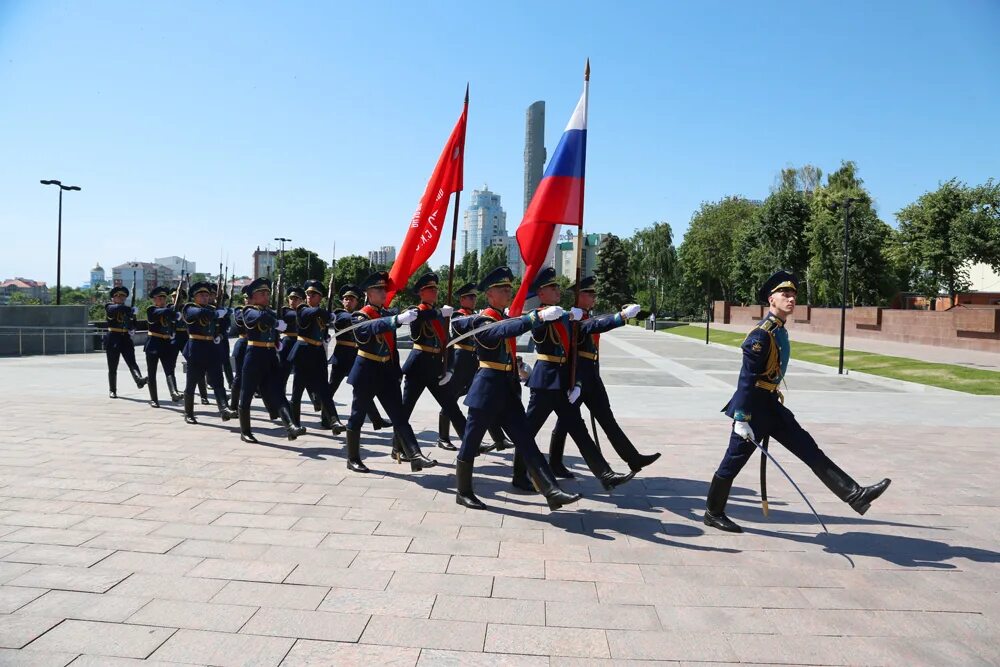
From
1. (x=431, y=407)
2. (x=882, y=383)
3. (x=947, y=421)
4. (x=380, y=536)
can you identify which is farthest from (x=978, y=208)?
(x=380, y=536)

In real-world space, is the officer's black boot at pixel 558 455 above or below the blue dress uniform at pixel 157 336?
below

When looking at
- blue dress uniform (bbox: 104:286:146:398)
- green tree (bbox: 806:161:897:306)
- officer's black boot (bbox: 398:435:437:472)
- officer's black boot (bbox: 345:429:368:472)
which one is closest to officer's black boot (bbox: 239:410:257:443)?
officer's black boot (bbox: 345:429:368:472)

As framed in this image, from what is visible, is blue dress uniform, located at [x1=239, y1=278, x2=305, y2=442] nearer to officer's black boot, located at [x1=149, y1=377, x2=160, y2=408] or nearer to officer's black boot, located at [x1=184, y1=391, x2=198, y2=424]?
officer's black boot, located at [x1=184, y1=391, x2=198, y2=424]

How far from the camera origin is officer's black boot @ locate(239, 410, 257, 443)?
8.55m

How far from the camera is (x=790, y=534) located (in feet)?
17.7

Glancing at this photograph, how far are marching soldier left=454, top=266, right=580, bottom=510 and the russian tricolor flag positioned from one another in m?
0.73

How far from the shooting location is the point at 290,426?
884 centimetres

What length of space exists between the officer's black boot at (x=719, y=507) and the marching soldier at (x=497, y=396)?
3.86 ft

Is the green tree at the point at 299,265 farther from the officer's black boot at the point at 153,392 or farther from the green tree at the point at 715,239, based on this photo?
the officer's black boot at the point at 153,392

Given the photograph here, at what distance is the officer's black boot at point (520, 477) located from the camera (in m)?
6.69

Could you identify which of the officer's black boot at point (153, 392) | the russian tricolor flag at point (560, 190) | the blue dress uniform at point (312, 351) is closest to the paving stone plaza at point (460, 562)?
the blue dress uniform at point (312, 351)

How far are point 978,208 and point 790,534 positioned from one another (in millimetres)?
37230

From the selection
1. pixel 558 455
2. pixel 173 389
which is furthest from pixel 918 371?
pixel 173 389

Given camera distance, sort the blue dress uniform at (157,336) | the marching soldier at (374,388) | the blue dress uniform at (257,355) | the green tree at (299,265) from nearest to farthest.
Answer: the marching soldier at (374,388) < the blue dress uniform at (257,355) < the blue dress uniform at (157,336) < the green tree at (299,265)
